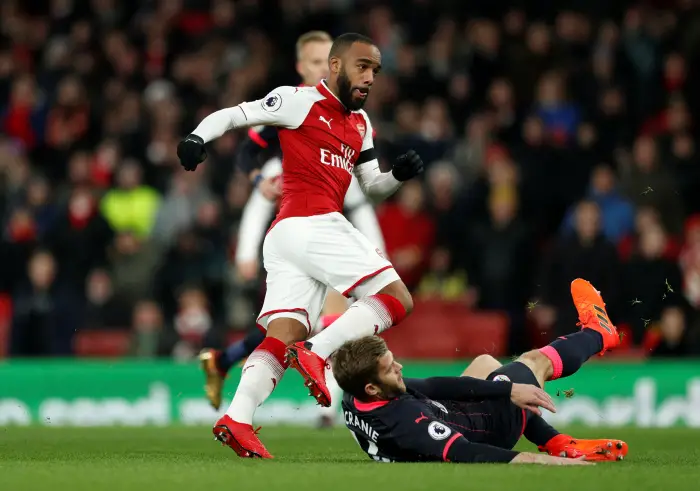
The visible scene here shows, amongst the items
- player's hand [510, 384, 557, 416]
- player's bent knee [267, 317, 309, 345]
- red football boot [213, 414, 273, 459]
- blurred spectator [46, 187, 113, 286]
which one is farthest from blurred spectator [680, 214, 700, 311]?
red football boot [213, 414, 273, 459]

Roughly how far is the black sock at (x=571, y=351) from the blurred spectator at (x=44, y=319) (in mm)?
8311

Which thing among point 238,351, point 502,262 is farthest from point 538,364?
point 502,262

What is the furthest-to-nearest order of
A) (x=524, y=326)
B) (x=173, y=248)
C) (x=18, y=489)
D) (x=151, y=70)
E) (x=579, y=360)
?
(x=151, y=70) < (x=173, y=248) < (x=524, y=326) < (x=579, y=360) < (x=18, y=489)

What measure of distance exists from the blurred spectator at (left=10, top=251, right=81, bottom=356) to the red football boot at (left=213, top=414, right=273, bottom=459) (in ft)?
25.1

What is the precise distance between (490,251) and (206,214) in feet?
10.4

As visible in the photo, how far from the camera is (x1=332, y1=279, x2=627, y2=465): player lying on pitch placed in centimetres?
666

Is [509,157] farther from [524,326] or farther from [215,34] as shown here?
[215,34]

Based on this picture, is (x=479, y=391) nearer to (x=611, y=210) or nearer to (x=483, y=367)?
(x=483, y=367)

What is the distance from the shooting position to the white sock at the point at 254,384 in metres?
7.32

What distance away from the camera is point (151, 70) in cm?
1756

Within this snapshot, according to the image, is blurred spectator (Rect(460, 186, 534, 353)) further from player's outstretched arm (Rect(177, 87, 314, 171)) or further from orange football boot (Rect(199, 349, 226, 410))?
player's outstretched arm (Rect(177, 87, 314, 171))

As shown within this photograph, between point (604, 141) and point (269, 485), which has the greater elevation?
point (604, 141)

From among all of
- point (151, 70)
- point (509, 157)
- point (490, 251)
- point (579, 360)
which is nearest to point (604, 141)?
point (509, 157)

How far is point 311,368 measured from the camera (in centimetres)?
696
